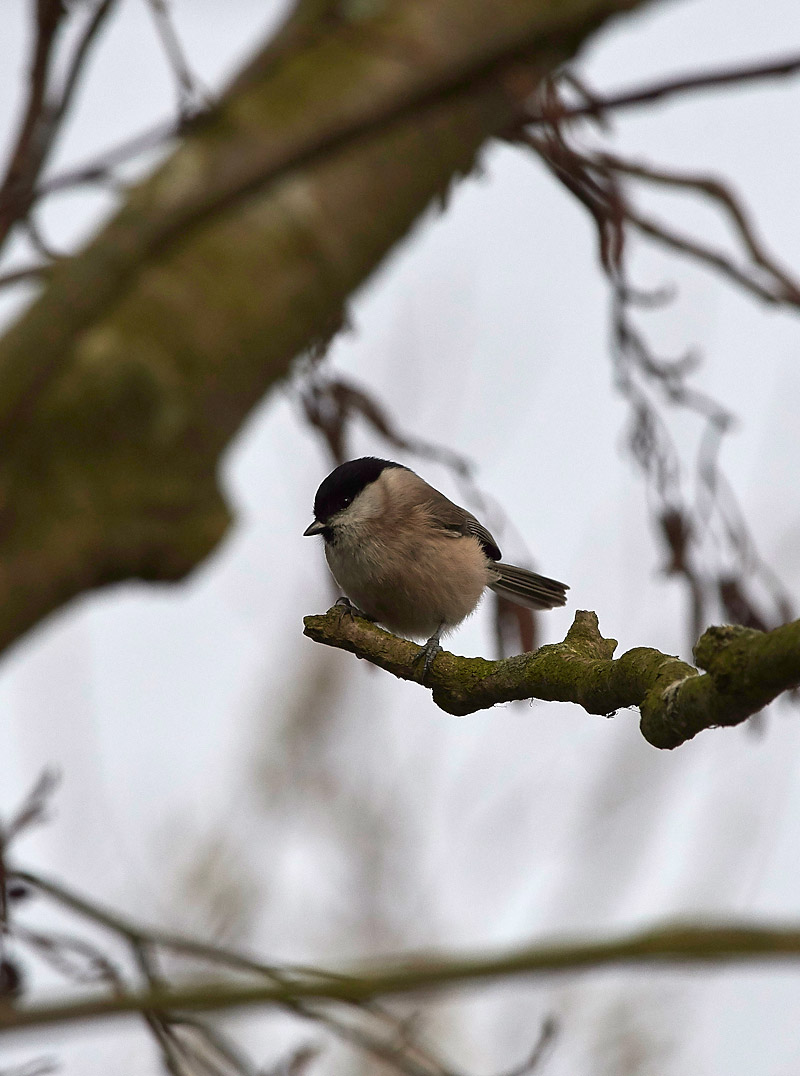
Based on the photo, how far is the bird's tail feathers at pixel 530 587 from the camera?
5.50 metres

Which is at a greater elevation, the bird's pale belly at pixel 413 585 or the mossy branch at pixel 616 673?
the bird's pale belly at pixel 413 585

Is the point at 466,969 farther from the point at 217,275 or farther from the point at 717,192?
the point at 717,192

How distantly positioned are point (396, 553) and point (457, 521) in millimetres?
582

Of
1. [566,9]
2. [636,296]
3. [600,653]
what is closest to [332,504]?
[636,296]

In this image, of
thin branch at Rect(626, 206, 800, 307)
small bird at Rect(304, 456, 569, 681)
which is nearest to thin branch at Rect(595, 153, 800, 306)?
thin branch at Rect(626, 206, 800, 307)

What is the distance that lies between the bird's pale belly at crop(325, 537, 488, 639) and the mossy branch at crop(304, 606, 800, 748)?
4.53 feet

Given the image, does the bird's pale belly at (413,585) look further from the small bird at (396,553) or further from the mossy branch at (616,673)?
the mossy branch at (616,673)

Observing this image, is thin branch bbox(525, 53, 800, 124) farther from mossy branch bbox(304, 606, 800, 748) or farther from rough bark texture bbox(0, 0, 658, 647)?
mossy branch bbox(304, 606, 800, 748)

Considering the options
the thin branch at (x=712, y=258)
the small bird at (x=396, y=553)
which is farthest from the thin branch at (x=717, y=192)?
the small bird at (x=396, y=553)

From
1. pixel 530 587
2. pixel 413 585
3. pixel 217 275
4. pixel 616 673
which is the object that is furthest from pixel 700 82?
pixel 530 587

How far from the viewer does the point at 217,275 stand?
58.0 inches

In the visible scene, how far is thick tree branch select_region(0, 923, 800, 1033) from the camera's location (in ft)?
2.84

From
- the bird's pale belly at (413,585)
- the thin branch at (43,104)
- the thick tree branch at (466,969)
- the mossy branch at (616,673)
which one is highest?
the bird's pale belly at (413,585)

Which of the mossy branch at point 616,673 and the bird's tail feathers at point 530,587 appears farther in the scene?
the bird's tail feathers at point 530,587
